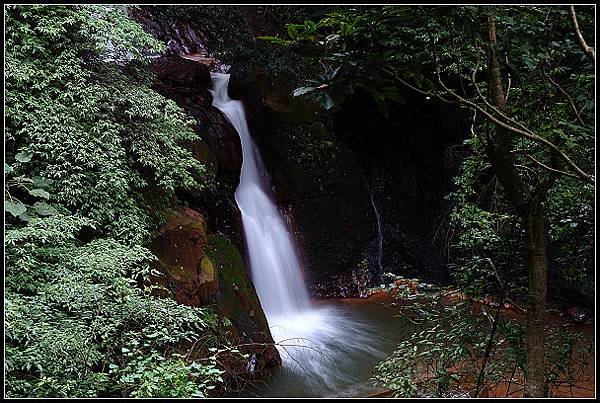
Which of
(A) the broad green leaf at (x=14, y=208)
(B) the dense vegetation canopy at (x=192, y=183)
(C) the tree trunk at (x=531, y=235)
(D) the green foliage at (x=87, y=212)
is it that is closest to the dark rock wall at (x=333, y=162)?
(D) the green foliage at (x=87, y=212)

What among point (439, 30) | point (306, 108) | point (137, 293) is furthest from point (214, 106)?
point (439, 30)

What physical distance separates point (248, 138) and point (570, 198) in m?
5.71

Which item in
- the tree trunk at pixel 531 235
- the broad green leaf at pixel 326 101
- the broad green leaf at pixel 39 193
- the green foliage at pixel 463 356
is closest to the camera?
the broad green leaf at pixel 326 101

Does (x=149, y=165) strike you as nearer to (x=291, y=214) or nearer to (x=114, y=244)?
(x=114, y=244)

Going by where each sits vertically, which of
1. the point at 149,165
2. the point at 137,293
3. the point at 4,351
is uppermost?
the point at 149,165

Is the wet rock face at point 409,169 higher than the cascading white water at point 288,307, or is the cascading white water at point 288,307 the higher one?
the wet rock face at point 409,169

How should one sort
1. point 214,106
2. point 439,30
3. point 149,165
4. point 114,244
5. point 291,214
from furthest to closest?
point 291,214 → point 214,106 → point 149,165 → point 114,244 → point 439,30

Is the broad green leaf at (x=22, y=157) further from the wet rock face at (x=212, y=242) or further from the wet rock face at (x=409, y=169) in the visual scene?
the wet rock face at (x=409, y=169)

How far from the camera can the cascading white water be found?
5328 mm

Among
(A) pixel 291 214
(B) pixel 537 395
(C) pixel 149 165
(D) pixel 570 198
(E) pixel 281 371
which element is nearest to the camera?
(B) pixel 537 395

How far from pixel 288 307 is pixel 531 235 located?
529 cm

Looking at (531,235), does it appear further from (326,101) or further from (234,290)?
(234,290)

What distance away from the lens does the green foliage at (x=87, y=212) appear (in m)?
2.68

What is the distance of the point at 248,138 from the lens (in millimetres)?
8328
